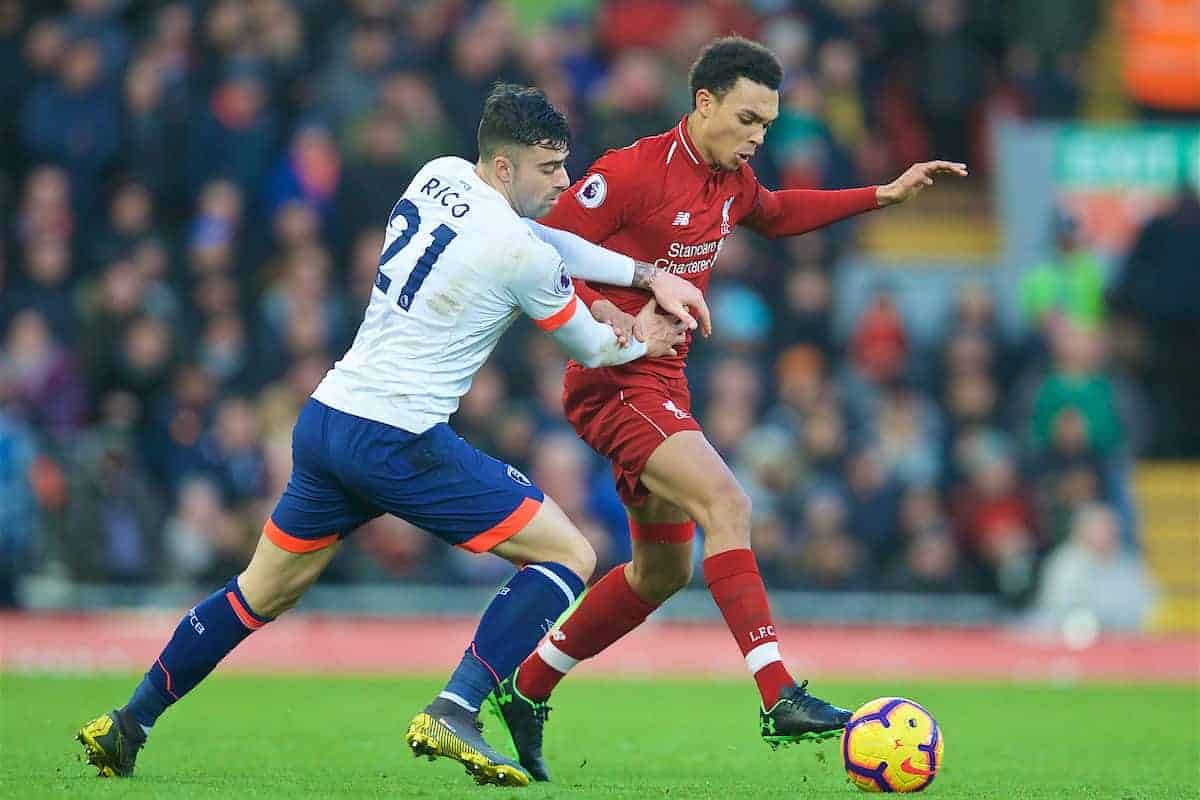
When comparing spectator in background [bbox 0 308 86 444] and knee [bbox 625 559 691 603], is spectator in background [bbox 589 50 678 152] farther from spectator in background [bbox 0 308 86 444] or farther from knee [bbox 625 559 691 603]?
knee [bbox 625 559 691 603]

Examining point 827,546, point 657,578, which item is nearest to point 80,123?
point 827,546

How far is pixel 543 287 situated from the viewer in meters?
6.97

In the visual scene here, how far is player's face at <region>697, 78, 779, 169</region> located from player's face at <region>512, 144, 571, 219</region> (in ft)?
3.06

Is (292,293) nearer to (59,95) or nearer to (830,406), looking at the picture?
(59,95)

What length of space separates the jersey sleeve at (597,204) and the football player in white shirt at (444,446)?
1.87 feet

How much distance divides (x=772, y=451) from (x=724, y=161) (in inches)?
319

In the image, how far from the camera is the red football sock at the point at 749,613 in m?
7.25

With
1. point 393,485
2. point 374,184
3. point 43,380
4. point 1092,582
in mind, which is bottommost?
point 1092,582

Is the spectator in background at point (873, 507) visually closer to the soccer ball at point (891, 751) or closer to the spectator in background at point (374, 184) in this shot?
the spectator in background at point (374, 184)

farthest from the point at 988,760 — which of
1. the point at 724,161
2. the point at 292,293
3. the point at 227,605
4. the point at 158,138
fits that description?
the point at 158,138

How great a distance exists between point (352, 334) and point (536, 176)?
29.9 feet

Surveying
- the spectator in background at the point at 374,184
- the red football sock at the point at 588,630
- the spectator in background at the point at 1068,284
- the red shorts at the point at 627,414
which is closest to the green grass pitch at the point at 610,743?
the red football sock at the point at 588,630

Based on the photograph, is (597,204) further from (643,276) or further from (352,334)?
(352,334)

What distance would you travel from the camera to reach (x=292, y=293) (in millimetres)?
16047
